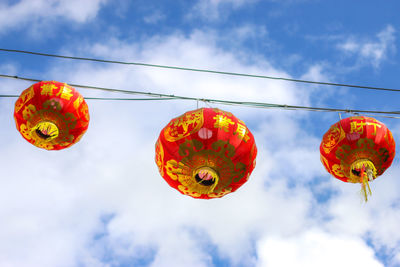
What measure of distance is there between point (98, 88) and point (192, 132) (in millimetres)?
1624

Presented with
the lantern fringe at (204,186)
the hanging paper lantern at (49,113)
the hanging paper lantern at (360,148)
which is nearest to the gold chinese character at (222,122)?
the lantern fringe at (204,186)

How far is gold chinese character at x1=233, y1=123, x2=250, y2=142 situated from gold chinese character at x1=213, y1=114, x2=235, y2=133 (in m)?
0.11

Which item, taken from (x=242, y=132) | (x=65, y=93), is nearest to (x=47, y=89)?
(x=65, y=93)

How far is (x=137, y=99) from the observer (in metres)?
5.97

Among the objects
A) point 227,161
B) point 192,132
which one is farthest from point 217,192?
point 192,132

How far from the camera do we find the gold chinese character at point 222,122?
468cm

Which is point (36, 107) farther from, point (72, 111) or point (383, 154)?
point (383, 154)

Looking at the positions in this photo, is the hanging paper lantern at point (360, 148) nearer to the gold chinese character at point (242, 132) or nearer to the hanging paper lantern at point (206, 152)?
the hanging paper lantern at point (206, 152)

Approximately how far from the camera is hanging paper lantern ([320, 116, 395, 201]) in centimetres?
551

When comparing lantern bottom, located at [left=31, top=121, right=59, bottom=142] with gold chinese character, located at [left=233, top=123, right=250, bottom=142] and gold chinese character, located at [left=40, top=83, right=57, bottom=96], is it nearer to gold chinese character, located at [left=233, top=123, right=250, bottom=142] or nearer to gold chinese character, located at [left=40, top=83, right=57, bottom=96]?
gold chinese character, located at [left=40, top=83, right=57, bottom=96]

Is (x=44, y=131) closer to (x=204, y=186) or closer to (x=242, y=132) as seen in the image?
(x=204, y=186)

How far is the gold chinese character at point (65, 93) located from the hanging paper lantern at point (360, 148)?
356 cm

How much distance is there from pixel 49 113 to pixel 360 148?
4.06 m

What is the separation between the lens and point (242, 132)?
189 inches
